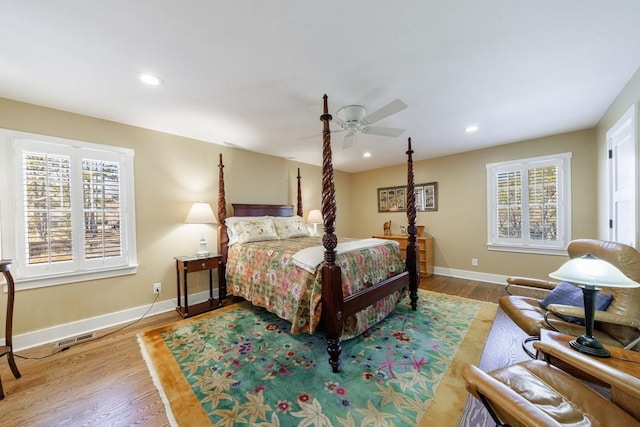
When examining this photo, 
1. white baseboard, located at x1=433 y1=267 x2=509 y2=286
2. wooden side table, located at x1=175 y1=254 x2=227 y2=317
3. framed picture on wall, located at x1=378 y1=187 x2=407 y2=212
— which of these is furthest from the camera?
framed picture on wall, located at x1=378 y1=187 x2=407 y2=212

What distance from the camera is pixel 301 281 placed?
2.22m

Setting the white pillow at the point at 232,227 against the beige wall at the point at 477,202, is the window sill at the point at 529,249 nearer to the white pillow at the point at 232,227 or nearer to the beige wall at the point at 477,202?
the beige wall at the point at 477,202

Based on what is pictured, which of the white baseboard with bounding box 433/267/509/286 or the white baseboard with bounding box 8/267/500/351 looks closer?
the white baseboard with bounding box 8/267/500/351

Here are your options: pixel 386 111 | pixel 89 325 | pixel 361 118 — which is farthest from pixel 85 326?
pixel 386 111

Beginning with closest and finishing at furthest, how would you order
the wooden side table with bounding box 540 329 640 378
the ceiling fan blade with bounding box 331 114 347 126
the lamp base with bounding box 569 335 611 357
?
the wooden side table with bounding box 540 329 640 378 → the lamp base with bounding box 569 335 611 357 → the ceiling fan blade with bounding box 331 114 347 126

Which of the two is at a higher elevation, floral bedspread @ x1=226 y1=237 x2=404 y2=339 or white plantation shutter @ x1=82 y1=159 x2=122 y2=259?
white plantation shutter @ x1=82 y1=159 x2=122 y2=259

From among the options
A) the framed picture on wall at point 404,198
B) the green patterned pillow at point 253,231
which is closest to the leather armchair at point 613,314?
the framed picture on wall at point 404,198

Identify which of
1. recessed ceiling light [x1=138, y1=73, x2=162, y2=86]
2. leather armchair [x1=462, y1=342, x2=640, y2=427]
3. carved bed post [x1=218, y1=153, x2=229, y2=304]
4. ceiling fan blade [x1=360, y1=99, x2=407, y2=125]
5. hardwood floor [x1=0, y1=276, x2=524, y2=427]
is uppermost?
recessed ceiling light [x1=138, y1=73, x2=162, y2=86]

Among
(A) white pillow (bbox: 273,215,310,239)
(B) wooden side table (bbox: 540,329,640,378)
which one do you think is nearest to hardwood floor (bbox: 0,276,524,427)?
(B) wooden side table (bbox: 540,329,640,378)

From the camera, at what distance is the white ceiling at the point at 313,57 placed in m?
1.40

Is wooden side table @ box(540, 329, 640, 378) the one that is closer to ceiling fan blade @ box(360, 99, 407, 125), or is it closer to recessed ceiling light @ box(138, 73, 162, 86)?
ceiling fan blade @ box(360, 99, 407, 125)

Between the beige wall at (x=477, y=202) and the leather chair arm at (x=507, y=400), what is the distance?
3.93 meters

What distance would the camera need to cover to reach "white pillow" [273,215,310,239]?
385 centimetres

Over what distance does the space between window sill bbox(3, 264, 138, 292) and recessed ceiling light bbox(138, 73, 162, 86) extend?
220 centimetres
